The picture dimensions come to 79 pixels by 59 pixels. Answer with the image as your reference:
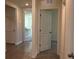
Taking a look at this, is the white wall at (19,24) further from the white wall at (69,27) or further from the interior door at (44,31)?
the white wall at (69,27)

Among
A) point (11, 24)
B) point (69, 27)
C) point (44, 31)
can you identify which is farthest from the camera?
point (11, 24)

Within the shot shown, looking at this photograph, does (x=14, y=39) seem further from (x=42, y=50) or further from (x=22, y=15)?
(x=42, y=50)

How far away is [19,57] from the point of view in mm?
5754

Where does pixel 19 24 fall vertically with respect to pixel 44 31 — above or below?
above

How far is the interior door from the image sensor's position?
6887 mm

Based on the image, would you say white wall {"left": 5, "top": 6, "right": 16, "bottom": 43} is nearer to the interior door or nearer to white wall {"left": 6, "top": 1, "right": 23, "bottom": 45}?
white wall {"left": 6, "top": 1, "right": 23, "bottom": 45}

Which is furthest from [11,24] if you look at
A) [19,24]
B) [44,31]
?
[44,31]

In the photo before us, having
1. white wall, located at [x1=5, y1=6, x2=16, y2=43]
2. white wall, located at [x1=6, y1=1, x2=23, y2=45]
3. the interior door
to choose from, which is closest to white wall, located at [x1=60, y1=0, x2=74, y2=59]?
the interior door

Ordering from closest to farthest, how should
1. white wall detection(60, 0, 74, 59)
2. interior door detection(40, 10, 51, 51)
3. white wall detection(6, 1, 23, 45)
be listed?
white wall detection(60, 0, 74, 59)
interior door detection(40, 10, 51, 51)
white wall detection(6, 1, 23, 45)

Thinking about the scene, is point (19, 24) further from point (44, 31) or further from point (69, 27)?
point (69, 27)

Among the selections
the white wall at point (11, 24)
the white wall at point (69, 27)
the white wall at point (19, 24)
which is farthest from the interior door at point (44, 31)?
the white wall at point (69, 27)

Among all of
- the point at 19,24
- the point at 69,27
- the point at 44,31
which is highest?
the point at 19,24

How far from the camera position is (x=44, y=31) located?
705 centimetres
